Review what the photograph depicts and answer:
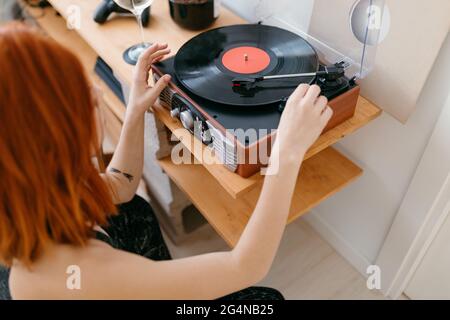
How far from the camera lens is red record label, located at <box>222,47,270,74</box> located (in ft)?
2.78

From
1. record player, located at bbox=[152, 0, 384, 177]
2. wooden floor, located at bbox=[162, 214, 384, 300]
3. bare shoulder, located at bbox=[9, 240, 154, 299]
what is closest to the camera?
bare shoulder, located at bbox=[9, 240, 154, 299]

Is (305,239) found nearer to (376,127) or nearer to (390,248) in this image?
(390,248)

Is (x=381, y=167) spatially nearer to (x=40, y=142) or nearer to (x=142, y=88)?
(x=142, y=88)

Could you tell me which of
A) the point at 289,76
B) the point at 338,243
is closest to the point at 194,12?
the point at 289,76

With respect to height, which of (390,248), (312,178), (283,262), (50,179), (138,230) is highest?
(50,179)

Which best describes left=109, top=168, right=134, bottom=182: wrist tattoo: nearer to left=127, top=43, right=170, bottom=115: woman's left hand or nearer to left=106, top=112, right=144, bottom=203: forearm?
left=106, top=112, right=144, bottom=203: forearm

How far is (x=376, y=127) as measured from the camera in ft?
3.27

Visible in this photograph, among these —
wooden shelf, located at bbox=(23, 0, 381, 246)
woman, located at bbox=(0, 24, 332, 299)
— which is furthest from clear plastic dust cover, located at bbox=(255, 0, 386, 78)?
woman, located at bbox=(0, 24, 332, 299)

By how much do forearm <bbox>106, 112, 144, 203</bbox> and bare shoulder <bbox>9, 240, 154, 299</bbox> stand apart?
285 millimetres

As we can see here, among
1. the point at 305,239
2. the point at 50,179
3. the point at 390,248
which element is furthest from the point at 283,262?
the point at 50,179

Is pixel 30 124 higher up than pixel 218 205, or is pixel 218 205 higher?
pixel 30 124

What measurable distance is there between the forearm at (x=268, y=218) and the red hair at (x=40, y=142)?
264mm
